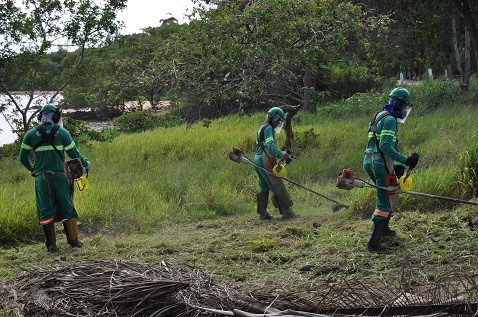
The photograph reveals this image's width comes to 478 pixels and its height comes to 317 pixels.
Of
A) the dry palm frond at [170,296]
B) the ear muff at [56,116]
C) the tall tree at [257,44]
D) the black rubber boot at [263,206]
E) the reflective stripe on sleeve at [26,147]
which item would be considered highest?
the tall tree at [257,44]

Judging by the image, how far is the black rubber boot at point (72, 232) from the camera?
33.3ft

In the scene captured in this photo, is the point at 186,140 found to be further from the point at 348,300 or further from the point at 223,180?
the point at 348,300

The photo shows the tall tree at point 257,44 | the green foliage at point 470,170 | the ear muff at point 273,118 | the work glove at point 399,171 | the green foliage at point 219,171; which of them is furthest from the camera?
the tall tree at point 257,44

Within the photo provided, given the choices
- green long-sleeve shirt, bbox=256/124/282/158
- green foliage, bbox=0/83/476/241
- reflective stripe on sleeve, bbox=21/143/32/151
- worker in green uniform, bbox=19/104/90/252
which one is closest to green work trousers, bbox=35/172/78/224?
worker in green uniform, bbox=19/104/90/252

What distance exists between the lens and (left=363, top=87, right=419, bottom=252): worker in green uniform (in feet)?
28.2

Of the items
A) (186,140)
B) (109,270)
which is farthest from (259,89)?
(109,270)

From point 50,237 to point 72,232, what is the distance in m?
0.30

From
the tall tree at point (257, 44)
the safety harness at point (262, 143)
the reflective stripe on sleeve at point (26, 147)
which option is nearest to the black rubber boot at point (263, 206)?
the safety harness at point (262, 143)

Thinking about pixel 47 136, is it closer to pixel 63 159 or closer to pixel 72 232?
pixel 63 159

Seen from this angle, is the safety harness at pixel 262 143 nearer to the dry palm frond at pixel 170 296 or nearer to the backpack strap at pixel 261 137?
the backpack strap at pixel 261 137

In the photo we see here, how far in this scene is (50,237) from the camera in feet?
32.9

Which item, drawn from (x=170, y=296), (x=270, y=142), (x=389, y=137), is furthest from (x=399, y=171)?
(x=170, y=296)

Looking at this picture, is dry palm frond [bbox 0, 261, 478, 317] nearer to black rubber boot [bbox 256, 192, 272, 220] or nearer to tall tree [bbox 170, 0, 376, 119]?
black rubber boot [bbox 256, 192, 272, 220]

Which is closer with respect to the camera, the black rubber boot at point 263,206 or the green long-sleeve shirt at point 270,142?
the green long-sleeve shirt at point 270,142
